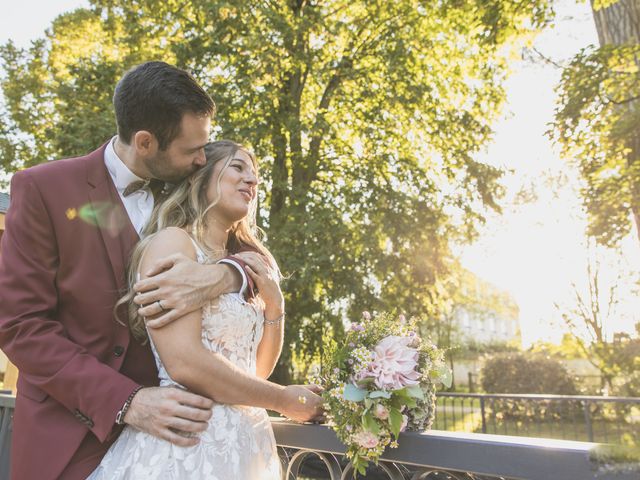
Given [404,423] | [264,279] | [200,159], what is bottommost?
[404,423]

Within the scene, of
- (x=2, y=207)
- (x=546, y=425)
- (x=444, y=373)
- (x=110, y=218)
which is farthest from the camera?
(x=546, y=425)

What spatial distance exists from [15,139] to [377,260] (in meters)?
11.4

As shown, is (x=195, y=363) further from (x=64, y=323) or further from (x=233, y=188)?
(x=233, y=188)

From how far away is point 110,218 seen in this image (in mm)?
2191

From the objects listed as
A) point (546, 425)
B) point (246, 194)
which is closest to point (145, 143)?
point (246, 194)

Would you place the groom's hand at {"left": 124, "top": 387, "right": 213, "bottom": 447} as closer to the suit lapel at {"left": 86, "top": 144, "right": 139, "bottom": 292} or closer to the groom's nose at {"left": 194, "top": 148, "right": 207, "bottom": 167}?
the suit lapel at {"left": 86, "top": 144, "right": 139, "bottom": 292}

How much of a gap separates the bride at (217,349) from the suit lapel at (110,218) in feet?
0.20

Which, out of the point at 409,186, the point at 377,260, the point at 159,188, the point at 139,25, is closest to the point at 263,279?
the point at 159,188

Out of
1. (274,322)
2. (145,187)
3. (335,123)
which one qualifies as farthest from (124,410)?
(335,123)

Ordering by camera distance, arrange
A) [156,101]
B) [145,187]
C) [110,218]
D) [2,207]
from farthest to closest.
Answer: [2,207] → [145,187] → [156,101] → [110,218]

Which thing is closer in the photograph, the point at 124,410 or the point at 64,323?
the point at 124,410

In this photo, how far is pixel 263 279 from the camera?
232cm

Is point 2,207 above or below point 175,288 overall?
above

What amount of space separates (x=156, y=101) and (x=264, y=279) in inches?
35.0
